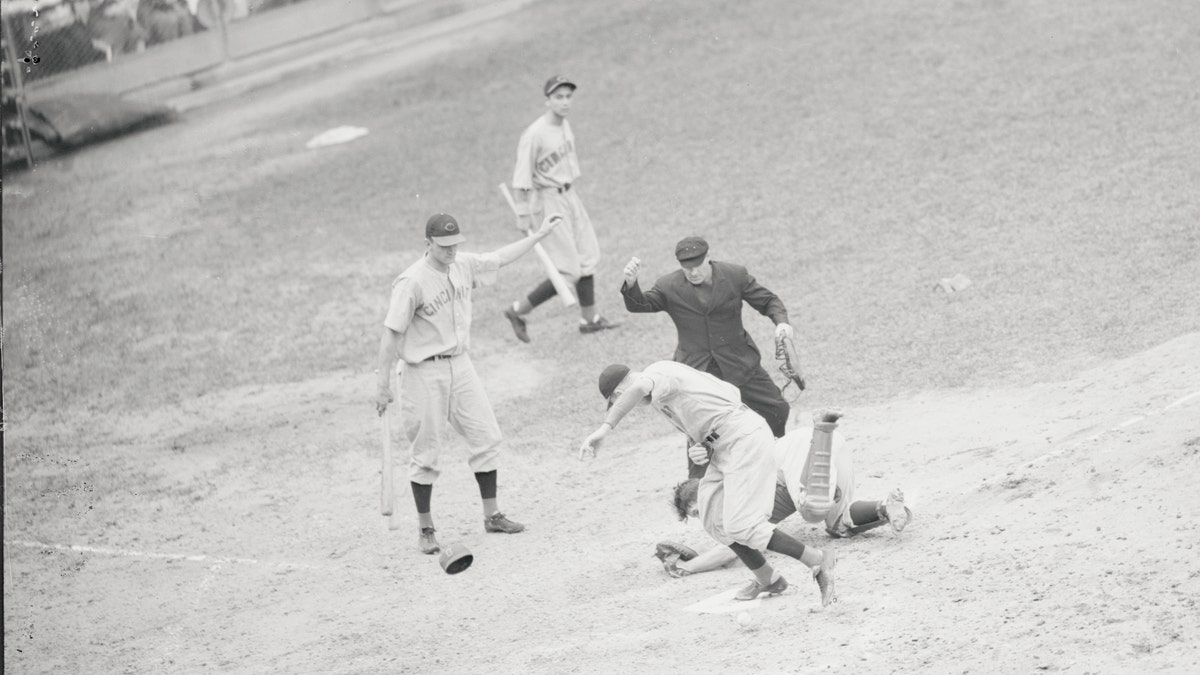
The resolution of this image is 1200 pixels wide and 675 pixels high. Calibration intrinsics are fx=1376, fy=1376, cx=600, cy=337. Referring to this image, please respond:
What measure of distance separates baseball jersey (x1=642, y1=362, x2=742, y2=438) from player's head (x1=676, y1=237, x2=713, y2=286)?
4.10 ft

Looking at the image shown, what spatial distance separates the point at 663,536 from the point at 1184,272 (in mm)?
5498

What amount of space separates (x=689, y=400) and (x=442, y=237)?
2334mm

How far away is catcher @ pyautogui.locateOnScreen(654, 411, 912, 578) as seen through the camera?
7592 millimetres

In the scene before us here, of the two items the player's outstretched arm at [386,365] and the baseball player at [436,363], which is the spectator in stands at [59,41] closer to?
the baseball player at [436,363]

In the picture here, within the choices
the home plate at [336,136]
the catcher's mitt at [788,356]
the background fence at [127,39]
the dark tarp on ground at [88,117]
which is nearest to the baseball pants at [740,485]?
the catcher's mitt at [788,356]

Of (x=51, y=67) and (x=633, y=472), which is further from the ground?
(x=51, y=67)

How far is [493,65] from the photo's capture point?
21.9 metres

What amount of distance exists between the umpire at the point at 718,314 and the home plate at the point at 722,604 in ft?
3.95

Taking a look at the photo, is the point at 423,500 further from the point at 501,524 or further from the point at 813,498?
the point at 813,498

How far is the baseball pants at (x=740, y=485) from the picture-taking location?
24.2 feet

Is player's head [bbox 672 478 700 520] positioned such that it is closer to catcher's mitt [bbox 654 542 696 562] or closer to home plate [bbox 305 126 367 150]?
catcher's mitt [bbox 654 542 696 562]

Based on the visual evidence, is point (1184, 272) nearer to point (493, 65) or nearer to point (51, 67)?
point (493, 65)

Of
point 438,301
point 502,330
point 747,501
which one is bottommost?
point 502,330

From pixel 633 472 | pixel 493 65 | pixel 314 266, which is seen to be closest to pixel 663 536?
pixel 633 472
